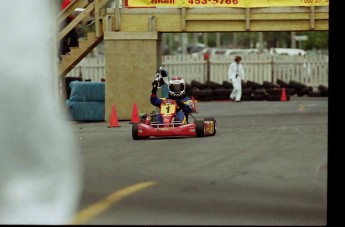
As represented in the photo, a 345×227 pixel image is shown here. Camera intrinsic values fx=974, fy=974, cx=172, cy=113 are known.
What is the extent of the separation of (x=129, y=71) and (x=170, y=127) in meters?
7.22

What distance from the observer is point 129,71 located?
25.8 metres

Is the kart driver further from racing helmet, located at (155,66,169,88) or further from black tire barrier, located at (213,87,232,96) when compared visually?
black tire barrier, located at (213,87,232,96)

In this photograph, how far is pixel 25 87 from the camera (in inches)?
779

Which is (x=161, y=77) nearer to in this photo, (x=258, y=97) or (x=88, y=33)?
(x=88, y=33)

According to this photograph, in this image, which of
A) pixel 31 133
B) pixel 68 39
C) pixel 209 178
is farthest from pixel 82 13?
pixel 209 178

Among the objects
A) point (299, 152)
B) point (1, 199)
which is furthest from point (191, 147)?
point (1, 199)

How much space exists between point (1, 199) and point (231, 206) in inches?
103

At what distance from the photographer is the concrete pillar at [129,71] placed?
2570 centimetres

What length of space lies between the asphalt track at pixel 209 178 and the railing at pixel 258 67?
76.9 feet

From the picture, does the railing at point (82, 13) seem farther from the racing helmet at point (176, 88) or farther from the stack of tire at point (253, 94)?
the stack of tire at point (253, 94)

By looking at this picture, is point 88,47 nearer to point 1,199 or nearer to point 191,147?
point 191,147

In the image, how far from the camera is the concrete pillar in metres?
25.7

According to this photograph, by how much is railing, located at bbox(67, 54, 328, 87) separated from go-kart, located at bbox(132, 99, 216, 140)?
25.7 m
